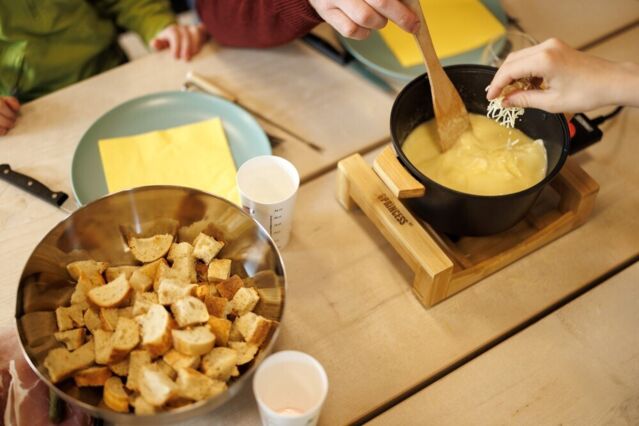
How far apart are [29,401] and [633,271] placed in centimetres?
95

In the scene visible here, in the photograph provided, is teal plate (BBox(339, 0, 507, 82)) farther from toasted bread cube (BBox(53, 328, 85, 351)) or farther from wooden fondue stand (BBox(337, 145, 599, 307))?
toasted bread cube (BBox(53, 328, 85, 351))

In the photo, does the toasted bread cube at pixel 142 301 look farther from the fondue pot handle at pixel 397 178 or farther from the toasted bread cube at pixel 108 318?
the fondue pot handle at pixel 397 178

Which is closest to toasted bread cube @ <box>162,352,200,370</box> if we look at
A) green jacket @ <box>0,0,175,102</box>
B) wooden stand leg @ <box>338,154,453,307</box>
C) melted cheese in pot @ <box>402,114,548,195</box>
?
wooden stand leg @ <box>338,154,453,307</box>

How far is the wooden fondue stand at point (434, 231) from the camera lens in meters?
0.96

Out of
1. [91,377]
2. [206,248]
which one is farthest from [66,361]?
[206,248]

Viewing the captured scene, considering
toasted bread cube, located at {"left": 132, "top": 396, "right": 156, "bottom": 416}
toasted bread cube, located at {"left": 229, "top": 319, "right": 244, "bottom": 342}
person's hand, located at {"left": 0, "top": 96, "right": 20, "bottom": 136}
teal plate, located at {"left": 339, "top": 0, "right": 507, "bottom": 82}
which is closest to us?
toasted bread cube, located at {"left": 132, "top": 396, "right": 156, "bottom": 416}

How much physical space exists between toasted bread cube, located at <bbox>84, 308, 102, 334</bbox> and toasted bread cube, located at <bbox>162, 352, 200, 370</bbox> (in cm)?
12

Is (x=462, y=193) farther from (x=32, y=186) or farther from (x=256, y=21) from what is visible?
(x=32, y=186)

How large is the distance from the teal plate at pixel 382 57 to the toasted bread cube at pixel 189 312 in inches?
26.5

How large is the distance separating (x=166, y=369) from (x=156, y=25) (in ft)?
3.04

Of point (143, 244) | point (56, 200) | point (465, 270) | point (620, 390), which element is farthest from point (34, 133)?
point (620, 390)

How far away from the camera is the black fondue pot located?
93cm

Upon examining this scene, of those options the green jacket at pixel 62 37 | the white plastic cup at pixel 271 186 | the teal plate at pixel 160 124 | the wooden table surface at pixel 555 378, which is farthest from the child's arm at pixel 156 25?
the wooden table surface at pixel 555 378

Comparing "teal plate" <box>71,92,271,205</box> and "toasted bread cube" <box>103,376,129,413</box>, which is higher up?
"teal plate" <box>71,92,271,205</box>
